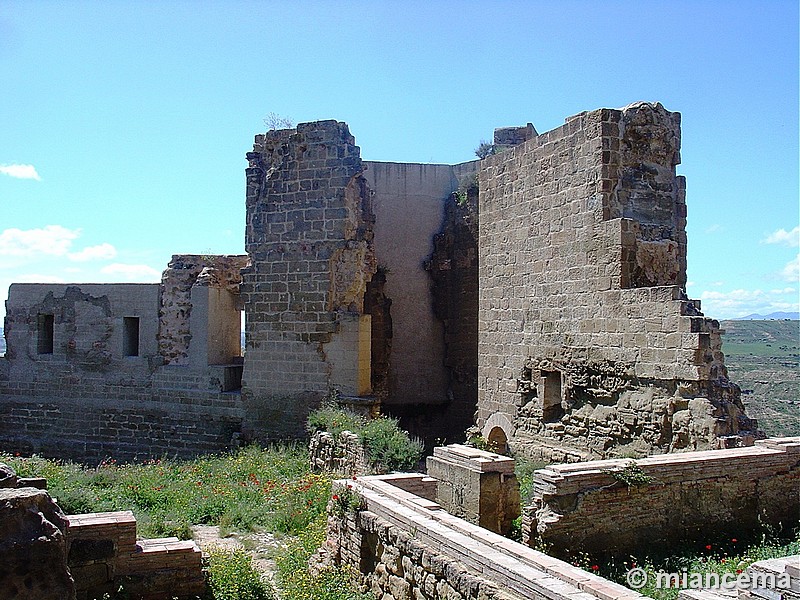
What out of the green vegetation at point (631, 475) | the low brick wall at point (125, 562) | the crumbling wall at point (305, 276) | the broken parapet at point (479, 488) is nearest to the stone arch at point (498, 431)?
the crumbling wall at point (305, 276)

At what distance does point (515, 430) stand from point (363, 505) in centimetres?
479

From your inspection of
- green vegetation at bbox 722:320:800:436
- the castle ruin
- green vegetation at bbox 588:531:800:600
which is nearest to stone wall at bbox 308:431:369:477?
the castle ruin

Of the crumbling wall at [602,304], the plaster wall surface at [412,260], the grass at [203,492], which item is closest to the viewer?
the crumbling wall at [602,304]

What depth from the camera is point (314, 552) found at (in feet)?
26.6

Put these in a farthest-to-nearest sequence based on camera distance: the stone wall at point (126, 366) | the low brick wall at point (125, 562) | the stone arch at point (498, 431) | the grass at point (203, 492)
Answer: the stone wall at point (126, 366) < the stone arch at point (498, 431) < the grass at point (203, 492) < the low brick wall at point (125, 562)

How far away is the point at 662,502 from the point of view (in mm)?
7363

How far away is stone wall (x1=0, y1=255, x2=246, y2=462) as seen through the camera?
14500 millimetres

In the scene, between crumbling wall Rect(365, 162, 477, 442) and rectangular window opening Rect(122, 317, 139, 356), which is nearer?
rectangular window opening Rect(122, 317, 139, 356)

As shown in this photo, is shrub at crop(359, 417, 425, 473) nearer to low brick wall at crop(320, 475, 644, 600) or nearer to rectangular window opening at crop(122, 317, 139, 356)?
low brick wall at crop(320, 475, 644, 600)

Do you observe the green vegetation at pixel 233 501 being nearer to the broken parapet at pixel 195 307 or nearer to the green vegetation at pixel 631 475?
the broken parapet at pixel 195 307

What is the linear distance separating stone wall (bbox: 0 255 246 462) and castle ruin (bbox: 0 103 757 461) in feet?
0.13

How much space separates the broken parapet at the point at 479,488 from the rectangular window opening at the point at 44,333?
10678mm

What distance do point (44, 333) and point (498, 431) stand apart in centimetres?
984

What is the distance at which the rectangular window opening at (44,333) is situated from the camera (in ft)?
52.1
